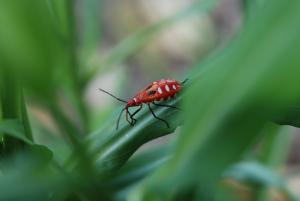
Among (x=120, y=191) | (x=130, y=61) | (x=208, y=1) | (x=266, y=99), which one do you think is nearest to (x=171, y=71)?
(x=130, y=61)

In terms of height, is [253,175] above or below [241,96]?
above

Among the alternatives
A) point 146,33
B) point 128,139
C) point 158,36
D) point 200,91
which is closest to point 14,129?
point 128,139

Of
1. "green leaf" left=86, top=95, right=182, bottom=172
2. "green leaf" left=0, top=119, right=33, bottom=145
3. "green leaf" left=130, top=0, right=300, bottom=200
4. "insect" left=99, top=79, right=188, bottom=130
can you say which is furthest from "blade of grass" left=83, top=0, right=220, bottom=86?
"green leaf" left=130, top=0, right=300, bottom=200

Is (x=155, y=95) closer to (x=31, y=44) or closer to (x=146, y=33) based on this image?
(x=146, y=33)

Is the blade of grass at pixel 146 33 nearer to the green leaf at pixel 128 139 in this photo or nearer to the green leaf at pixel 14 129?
the green leaf at pixel 128 139

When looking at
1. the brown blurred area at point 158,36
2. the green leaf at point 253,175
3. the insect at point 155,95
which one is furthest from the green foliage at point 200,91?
the brown blurred area at point 158,36

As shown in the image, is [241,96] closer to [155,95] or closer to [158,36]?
[155,95]

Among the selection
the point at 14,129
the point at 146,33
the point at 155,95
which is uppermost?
the point at 146,33

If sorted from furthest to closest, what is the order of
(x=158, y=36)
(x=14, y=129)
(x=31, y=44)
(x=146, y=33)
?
(x=158, y=36) < (x=146, y=33) < (x=14, y=129) < (x=31, y=44)

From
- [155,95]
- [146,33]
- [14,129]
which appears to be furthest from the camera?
[146,33]

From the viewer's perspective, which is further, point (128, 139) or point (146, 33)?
point (146, 33)

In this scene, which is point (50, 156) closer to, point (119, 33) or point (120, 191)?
point (120, 191)
